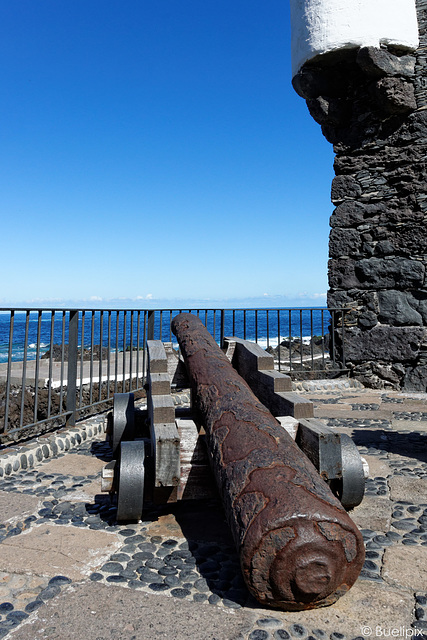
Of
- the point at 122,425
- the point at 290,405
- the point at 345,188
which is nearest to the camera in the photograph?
the point at 290,405

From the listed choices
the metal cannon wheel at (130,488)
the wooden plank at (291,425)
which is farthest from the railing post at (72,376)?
the wooden plank at (291,425)

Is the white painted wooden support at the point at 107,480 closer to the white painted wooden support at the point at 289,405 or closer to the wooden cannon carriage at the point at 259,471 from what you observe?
the wooden cannon carriage at the point at 259,471

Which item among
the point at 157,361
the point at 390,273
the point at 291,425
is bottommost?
the point at 291,425

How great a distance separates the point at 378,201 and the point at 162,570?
713 centimetres

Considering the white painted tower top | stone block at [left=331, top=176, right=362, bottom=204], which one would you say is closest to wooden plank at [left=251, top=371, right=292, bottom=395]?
stone block at [left=331, top=176, right=362, bottom=204]

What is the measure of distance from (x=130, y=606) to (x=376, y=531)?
135 centimetres

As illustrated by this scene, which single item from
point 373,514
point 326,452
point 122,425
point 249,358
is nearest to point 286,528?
point 326,452

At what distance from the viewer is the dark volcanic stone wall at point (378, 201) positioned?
23.8 feet

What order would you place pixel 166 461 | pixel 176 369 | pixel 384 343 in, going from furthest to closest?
1. pixel 384 343
2. pixel 176 369
3. pixel 166 461

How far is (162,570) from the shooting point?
6.31 ft

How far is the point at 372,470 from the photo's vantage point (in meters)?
3.39

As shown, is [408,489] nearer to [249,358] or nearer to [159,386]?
[249,358]

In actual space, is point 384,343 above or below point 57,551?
above

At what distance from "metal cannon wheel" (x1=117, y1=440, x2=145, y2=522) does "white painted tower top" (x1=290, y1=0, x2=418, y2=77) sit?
7.41 meters
